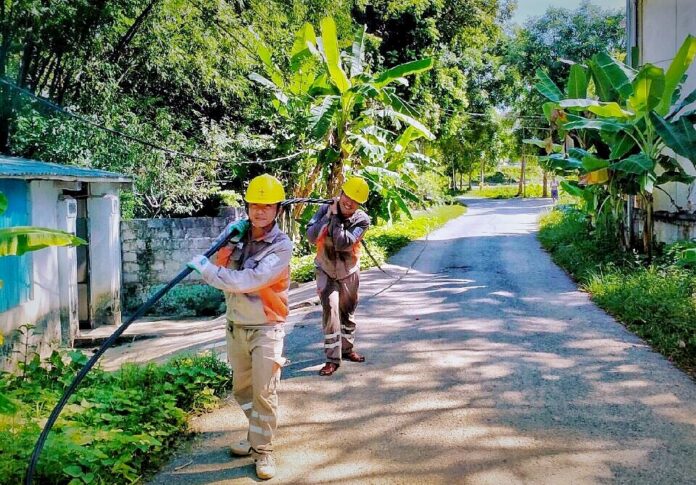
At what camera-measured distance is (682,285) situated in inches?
286

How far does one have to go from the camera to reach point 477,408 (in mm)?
4590

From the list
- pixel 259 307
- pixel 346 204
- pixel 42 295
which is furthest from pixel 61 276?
pixel 259 307

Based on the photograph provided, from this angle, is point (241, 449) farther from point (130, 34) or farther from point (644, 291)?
point (130, 34)

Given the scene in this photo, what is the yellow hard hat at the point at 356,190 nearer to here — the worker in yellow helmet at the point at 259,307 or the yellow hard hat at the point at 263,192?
the worker in yellow helmet at the point at 259,307

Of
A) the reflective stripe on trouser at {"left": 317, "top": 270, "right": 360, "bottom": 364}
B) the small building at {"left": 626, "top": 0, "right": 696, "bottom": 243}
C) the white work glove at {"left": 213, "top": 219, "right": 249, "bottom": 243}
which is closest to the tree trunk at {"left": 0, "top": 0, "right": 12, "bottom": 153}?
the reflective stripe on trouser at {"left": 317, "top": 270, "right": 360, "bottom": 364}

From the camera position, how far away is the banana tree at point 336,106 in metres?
9.95

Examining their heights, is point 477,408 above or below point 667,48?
below

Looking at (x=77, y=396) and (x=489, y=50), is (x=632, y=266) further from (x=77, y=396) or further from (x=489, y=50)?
(x=489, y=50)

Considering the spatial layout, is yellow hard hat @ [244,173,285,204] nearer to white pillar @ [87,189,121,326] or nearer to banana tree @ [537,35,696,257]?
banana tree @ [537,35,696,257]

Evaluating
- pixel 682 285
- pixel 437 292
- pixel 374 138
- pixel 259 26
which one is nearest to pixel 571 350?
pixel 682 285

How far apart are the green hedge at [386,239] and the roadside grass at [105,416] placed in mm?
6182

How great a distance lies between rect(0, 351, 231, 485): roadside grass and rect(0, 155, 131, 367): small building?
1.82 m

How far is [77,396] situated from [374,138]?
789 centimetres

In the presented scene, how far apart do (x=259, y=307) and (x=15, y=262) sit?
4.81 metres
